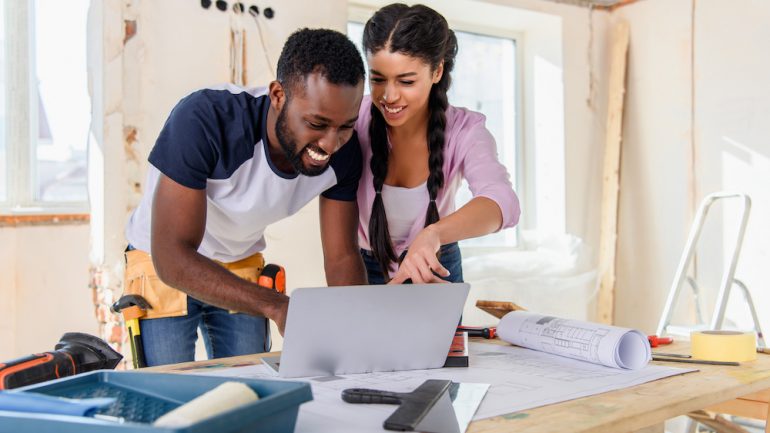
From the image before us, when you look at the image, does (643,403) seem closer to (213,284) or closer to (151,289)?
(213,284)

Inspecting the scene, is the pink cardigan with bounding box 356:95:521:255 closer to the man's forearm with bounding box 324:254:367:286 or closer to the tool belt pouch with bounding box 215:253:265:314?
the man's forearm with bounding box 324:254:367:286

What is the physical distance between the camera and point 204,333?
1.87 meters

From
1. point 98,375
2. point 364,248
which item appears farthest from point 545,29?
point 98,375

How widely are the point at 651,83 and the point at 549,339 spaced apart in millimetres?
2875

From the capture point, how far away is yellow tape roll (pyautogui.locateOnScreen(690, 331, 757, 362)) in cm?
130

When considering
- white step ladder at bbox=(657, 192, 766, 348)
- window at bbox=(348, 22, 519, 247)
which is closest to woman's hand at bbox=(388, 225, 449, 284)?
white step ladder at bbox=(657, 192, 766, 348)

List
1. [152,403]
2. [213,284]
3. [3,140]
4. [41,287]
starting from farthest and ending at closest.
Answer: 1. [3,140]
2. [41,287]
3. [213,284]
4. [152,403]

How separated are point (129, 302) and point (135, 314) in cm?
4

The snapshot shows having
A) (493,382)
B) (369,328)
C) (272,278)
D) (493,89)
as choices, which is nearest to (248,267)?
(272,278)

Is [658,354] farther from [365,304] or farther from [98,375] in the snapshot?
[98,375]

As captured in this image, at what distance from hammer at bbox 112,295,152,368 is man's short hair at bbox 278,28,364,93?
0.63 m

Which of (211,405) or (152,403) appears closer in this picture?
(211,405)

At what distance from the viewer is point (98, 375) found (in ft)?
2.79

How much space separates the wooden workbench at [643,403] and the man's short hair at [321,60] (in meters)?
0.57
